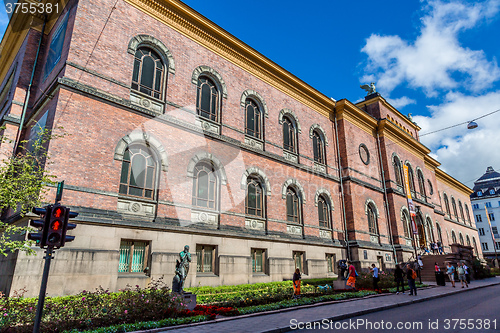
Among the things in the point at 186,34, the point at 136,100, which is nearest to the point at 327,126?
the point at 186,34

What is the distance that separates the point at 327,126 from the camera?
86.9ft

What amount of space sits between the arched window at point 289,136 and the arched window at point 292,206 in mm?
3053

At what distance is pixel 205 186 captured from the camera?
16.6 meters

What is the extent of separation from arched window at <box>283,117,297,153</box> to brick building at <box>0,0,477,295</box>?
0.37 ft

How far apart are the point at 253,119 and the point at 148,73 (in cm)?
741

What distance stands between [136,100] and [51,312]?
378 inches

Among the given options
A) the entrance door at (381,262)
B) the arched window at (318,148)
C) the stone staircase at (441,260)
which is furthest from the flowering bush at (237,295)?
the stone staircase at (441,260)

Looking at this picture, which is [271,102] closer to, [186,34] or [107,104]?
[186,34]

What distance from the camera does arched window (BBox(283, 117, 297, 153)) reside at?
Result: 2259 centimetres

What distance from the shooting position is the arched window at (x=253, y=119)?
20.3 meters

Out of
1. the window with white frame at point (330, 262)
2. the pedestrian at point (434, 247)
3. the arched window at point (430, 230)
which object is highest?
the arched window at point (430, 230)

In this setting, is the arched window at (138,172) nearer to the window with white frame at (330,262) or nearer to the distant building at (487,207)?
the window with white frame at (330,262)

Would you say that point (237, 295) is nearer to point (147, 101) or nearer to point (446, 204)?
point (147, 101)

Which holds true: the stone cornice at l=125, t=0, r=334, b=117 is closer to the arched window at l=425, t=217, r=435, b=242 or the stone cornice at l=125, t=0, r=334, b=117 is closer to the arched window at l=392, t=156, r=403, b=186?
the arched window at l=392, t=156, r=403, b=186
